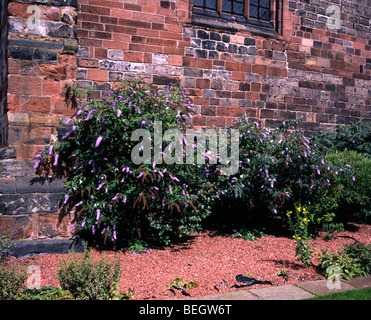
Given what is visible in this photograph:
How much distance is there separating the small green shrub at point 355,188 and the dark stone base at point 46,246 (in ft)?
14.1

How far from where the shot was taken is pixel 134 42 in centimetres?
650

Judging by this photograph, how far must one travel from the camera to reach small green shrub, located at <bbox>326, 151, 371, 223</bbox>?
6.18 meters

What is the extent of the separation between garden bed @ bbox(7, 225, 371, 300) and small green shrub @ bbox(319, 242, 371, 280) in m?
0.17

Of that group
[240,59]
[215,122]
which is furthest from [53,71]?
[240,59]

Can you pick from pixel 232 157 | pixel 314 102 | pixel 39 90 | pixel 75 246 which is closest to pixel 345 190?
pixel 232 157

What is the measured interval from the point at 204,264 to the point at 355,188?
3.46 m

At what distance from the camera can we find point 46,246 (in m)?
4.55

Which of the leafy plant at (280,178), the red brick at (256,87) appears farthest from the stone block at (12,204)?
the red brick at (256,87)

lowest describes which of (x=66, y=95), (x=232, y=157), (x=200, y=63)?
(x=232, y=157)

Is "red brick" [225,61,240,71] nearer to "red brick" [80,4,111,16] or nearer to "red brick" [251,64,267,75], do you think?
"red brick" [251,64,267,75]

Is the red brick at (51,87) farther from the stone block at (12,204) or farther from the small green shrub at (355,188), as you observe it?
the small green shrub at (355,188)
